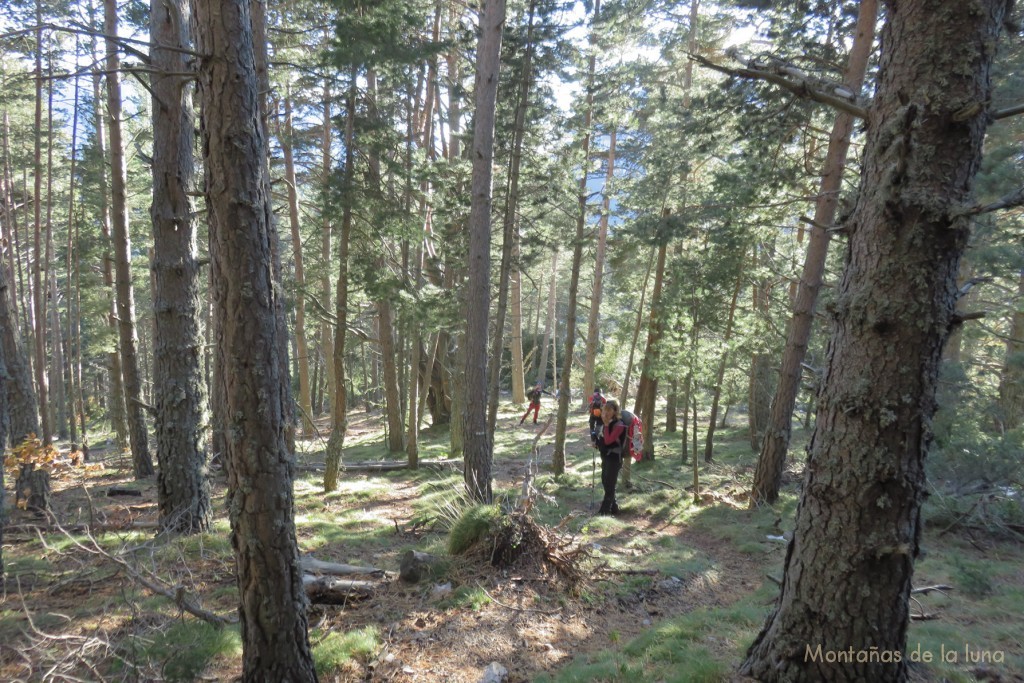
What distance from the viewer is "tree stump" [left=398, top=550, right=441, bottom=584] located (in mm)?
5469

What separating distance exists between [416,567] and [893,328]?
15.9 ft

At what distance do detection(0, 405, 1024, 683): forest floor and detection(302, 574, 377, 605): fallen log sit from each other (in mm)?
117

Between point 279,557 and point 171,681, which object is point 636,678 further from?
point 171,681

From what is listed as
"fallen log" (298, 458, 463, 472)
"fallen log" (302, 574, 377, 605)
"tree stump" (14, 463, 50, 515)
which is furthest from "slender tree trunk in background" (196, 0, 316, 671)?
"fallen log" (298, 458, 463, 472)

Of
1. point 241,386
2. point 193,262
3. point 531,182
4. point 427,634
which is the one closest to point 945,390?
point 531,182

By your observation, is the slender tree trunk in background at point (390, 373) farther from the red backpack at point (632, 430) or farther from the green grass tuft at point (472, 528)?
the red backpack at point (632, 430)

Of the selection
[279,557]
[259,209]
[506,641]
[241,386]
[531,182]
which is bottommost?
[506,641]

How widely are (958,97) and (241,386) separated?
4.16 m

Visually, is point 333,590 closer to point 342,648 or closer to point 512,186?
point 342,648

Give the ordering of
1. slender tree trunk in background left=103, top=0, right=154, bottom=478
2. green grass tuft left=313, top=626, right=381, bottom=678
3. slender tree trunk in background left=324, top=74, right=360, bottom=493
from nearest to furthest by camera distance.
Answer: green grass tuft left=313, top=626, right=381, bottom=678
slender tree trunk in background left=324, top=74, right=360, bottom=493
slender tree trunk in background left=103, top=0, right=154, bottom=478

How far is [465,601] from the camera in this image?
16.5ft

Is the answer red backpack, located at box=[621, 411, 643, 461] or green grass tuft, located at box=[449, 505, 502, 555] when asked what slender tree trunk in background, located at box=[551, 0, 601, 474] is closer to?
red backpack, located at box=[621, 411, 643, 461]

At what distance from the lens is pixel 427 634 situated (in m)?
4.50

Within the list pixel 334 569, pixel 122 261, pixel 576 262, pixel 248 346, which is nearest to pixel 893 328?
pixel 248 346
